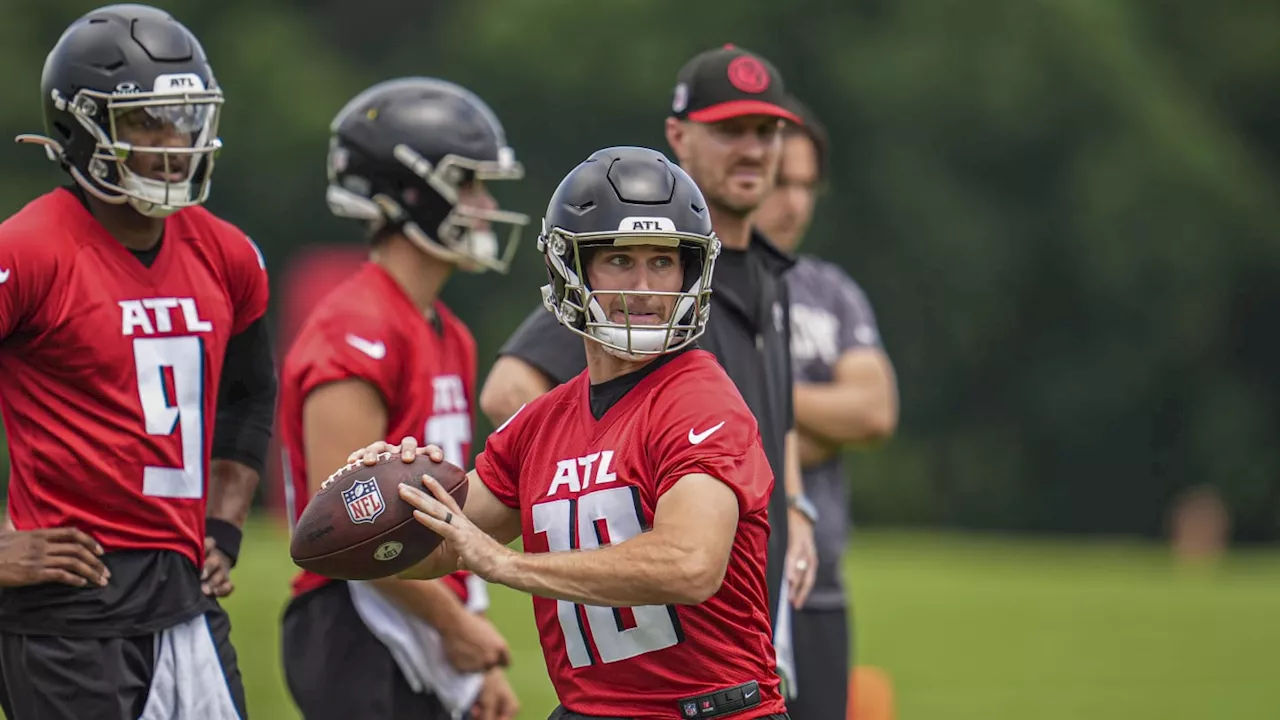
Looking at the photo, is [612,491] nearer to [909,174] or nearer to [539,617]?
[539,617]

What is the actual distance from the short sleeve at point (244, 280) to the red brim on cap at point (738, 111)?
1.21 m

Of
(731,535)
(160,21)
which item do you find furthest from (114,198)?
(731,535)

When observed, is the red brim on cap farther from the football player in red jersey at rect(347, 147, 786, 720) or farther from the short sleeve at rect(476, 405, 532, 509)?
the short sleeve at rect(476, 405, 532, 509)

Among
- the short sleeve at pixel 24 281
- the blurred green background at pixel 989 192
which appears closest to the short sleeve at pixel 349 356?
the short sleeve at pixel 24 281

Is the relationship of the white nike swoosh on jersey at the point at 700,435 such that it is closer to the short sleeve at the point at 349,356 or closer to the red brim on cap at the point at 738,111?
the short sleeve at the point at 349,356

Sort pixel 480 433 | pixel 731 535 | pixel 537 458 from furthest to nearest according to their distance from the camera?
pixel 480 433 < pixel 537 458 < pixel 731 535

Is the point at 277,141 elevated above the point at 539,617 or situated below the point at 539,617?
below

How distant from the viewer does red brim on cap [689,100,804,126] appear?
15.9 ft

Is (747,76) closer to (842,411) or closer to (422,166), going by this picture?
(422,166)

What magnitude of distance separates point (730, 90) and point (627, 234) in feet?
4.23

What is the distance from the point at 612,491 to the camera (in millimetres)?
3650

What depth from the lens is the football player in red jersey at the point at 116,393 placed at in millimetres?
3990

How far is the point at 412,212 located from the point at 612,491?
5.42 ft

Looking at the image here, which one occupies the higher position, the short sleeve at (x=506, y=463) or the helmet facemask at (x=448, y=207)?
the helmet facemask at (x=448, y=207)
